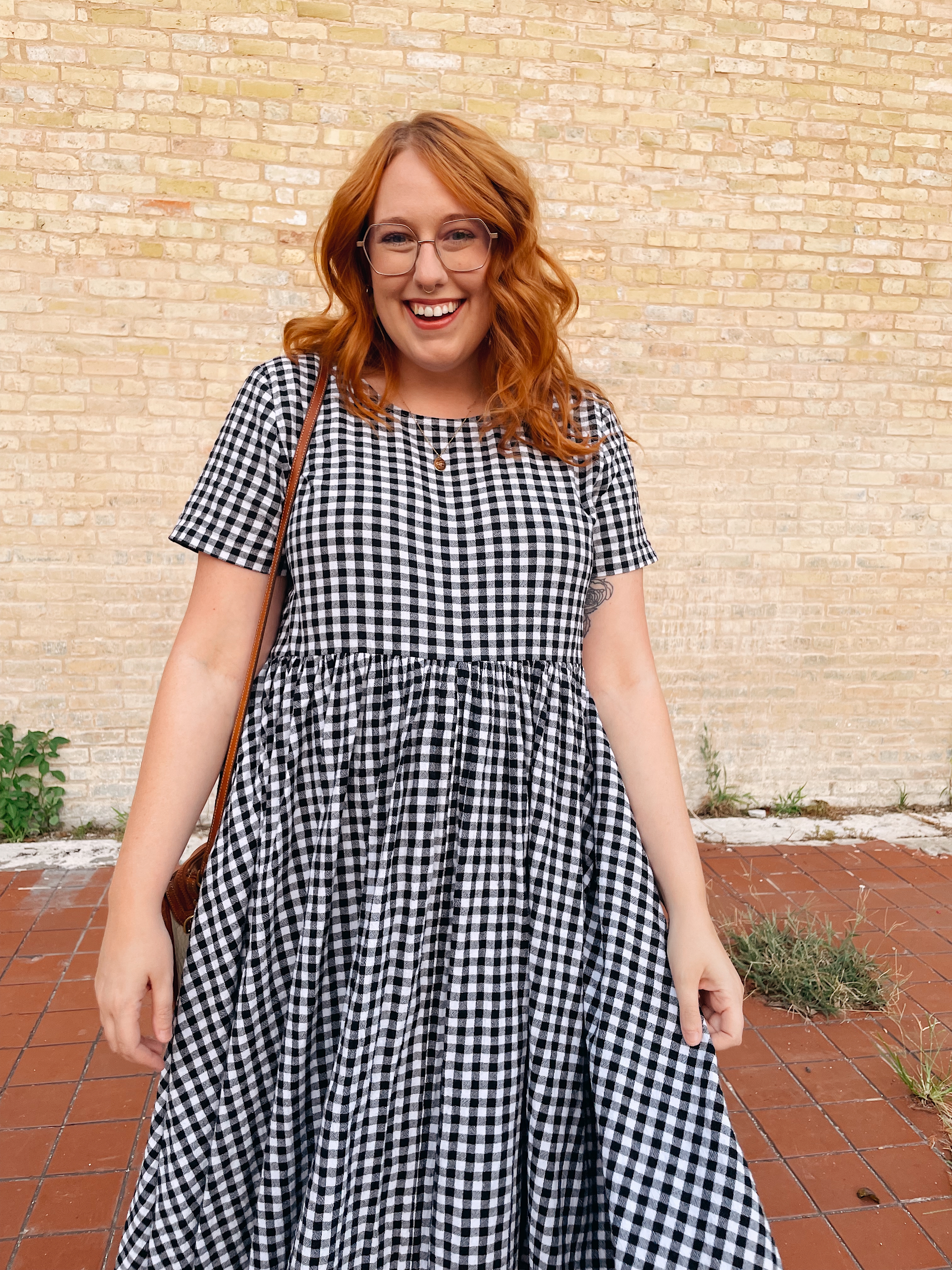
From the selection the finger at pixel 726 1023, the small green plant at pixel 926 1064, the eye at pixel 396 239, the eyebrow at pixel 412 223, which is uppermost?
the eyebrow at pixel 412 223

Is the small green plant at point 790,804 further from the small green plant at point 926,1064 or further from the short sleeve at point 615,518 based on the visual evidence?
the short sleeve at point 615,518

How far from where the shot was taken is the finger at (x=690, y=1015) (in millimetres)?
1340

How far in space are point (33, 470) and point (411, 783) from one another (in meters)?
3.43

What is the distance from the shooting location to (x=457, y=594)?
4.53 feet

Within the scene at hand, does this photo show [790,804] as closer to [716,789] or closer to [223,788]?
[716,789]

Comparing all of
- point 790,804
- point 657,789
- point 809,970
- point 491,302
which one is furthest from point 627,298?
point 657,789

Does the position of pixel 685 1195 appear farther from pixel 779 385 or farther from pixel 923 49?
pixel 923 49

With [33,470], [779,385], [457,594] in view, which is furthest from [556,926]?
[779,385]

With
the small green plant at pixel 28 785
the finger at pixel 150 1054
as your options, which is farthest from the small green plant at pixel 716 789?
the finger at pixel 150 1054

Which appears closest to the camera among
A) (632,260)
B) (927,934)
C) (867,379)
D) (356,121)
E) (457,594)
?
(457,594)

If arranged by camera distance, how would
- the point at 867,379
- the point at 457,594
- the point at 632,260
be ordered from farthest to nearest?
the point at 867,379
the point at 632,260
the point at 457,594

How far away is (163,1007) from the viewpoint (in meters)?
1.31

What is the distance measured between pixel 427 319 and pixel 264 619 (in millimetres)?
538

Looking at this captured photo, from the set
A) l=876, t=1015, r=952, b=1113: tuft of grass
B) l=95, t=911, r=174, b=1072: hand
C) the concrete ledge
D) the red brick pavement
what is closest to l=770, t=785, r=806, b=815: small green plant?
the red brick pavement
